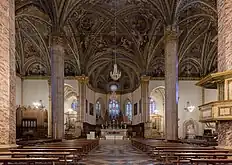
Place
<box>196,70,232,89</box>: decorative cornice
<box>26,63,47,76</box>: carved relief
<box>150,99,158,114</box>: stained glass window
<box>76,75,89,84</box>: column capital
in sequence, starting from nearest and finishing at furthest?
<box>196,70,232,89</box>: decorative cornice, <box>26,63,47,76</box>: carved relief, <box>76,75,89,84</box>: column capital, <box>150,99,158,114</box>: stained glass window

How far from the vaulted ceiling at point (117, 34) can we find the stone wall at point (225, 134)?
12.4 meters

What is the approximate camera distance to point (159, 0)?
2348cm

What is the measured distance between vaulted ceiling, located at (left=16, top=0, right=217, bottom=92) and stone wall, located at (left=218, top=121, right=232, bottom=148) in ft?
40.7

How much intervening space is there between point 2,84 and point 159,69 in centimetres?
2995

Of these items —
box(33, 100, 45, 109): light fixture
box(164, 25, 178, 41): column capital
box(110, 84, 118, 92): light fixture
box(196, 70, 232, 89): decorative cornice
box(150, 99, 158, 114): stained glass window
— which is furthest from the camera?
box(110, 84, 118, 92): light fixture

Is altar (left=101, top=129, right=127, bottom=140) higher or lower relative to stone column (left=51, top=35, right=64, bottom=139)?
lower

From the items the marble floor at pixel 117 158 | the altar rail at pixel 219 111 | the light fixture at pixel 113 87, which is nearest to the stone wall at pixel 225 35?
the altar rail at pixel 219 111

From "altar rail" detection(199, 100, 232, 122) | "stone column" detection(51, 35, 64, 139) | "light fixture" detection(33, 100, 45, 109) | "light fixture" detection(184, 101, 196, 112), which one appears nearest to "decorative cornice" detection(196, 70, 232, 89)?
"altar rail" detection(199, 100, 232, 122)

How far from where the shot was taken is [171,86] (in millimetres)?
22094

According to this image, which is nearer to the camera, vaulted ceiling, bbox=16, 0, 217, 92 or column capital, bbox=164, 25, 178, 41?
column capital, bbox=164, 25, 178, 41

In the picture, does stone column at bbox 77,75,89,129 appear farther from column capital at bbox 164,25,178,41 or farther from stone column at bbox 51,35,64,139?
column capital at bbox 164,25,178,41

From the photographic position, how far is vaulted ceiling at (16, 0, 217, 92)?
2426 cm

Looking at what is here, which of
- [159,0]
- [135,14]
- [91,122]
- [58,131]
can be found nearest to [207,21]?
[135,14]

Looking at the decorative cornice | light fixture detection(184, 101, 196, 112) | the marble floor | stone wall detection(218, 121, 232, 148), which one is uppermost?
the decorative cornice
